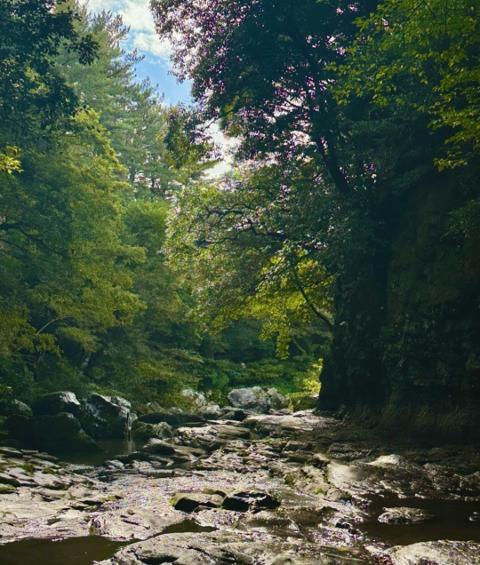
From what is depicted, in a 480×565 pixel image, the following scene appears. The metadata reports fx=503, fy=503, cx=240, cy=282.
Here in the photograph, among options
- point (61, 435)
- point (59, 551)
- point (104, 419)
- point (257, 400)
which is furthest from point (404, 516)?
point (257, 400)

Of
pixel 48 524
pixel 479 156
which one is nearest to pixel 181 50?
pixel 479 156

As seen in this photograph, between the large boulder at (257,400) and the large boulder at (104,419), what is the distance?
897cm

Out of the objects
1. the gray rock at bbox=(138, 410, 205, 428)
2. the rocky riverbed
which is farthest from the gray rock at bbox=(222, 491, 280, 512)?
the gray rock at bbox=(138, 410, 205, 428)

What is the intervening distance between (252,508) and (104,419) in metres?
9.55

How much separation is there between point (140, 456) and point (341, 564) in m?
7.44

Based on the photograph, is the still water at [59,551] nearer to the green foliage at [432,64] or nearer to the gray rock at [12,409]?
the green foliage at [432,64]

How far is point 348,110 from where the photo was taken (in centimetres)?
1358

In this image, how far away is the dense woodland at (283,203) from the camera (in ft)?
33.4

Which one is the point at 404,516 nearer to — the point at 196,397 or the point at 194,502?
the point at 194,502

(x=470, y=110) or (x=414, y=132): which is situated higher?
(x=414, y=132)

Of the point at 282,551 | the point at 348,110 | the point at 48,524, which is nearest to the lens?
the point at 282,551

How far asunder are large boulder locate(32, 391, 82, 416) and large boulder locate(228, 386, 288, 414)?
1084 centimetres

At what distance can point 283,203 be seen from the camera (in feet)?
51.3

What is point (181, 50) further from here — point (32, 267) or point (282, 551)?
point (282, 551)
